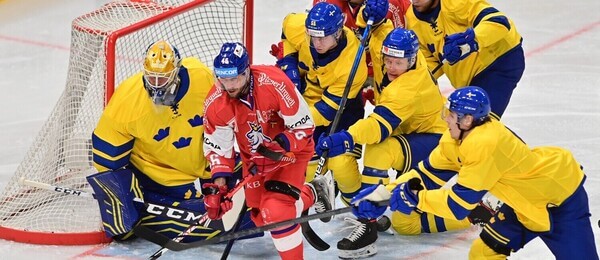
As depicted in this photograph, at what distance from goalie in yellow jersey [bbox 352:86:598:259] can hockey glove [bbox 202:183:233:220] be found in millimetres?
527

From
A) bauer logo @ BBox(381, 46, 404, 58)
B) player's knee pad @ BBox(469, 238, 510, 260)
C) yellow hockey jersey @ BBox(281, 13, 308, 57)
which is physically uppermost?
bauer logo @ BBox(381, 46, 404, 58)

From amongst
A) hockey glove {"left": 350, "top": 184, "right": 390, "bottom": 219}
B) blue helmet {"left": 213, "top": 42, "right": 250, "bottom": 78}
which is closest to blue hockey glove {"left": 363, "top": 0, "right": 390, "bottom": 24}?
blue helmet {"left": 213, "top": 42, "right": 250, "bottom": 78}

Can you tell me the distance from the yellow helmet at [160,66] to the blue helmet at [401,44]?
825 millimetres

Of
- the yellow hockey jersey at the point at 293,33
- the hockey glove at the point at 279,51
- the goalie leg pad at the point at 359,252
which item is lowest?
the goalie leg pad at the point at 359,252

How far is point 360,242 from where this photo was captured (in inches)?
201

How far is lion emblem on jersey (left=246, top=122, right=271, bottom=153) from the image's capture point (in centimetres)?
476

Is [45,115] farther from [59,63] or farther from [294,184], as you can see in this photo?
[294,184]

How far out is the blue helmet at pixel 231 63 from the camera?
4.53 metres

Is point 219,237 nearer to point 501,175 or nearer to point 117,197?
point 117,197

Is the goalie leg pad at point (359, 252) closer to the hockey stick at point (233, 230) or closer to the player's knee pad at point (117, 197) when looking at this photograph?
the hockey stick at point (233, 230)

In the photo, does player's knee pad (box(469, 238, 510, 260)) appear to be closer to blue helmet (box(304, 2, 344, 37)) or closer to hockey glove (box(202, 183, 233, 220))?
hockey glove (box(202, 183, 233, 220))

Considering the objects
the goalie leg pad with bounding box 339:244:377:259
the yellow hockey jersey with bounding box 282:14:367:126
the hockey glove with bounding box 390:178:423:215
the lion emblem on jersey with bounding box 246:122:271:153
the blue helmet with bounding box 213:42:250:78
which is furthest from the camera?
the yellow hockey jersey with bounding box 282:14:367:126

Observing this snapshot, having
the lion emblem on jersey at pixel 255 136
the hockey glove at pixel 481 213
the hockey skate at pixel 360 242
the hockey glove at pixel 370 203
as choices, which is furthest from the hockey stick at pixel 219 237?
the hockey glove at pixel 481 213

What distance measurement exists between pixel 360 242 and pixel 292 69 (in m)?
0.85
